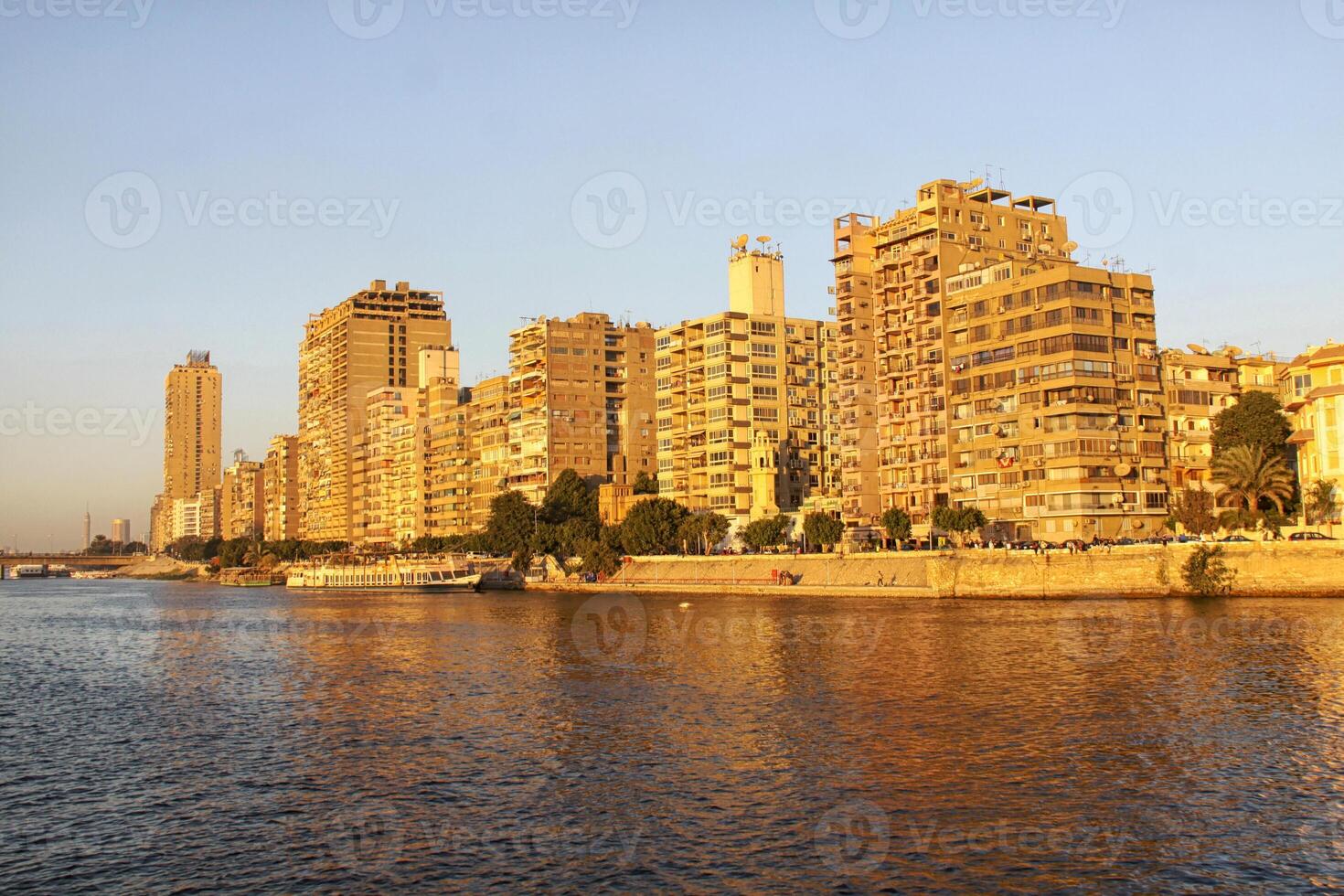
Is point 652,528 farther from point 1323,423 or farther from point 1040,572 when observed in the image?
point 1323,423

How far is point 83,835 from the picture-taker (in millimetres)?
33406

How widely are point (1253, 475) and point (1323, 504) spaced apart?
845 cm

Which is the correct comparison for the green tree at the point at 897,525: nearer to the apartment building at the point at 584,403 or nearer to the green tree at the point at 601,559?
the green tree at the point at 601,559

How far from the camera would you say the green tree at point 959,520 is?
121m

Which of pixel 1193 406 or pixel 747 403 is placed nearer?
pixel 1193 406

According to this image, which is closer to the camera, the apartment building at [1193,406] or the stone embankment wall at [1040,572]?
the stone embankment wall at [1040,572]

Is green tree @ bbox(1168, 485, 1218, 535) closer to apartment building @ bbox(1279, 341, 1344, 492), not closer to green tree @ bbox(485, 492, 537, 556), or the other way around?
apartment building @ bbox(1279, 341, 1344, 492)

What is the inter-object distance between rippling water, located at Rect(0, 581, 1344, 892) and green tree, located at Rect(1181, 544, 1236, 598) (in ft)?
59.3

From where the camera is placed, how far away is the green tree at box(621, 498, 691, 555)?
505 ft

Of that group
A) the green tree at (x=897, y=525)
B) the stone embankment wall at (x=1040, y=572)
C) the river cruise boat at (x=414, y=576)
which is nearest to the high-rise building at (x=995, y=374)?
the green tree at (x=897, y=525)

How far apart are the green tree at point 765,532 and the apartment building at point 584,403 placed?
49.1 metres

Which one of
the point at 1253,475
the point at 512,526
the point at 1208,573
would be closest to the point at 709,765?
the point at 1208,573

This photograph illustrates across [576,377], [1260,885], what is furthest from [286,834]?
[576,377]

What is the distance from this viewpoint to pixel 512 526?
175750 mm
